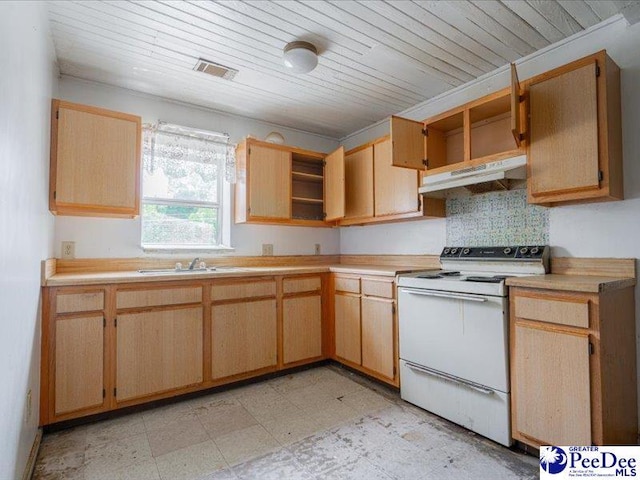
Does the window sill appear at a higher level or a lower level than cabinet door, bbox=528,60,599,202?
lower

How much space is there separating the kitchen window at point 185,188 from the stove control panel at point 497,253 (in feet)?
6.79

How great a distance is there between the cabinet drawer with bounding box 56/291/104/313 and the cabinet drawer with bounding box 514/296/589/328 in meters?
2.51

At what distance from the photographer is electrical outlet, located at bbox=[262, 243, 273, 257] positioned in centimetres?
360

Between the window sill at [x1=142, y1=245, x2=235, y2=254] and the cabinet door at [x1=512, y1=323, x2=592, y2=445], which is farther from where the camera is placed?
the window sill at [x1=142, y1=245, x2=235, y2=254]

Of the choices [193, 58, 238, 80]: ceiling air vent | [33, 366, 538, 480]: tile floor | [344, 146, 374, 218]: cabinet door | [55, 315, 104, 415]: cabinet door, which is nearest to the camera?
[33, 366, 538, 480]: tile floor

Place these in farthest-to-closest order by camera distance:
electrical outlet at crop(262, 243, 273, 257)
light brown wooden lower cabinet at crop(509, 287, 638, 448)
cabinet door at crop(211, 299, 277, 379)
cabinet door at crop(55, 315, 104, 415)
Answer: electrical outlet at crop(262, 243, 273, 257) < cabinet door at crop(211, 299, 277, 379) < cabinet door at crop(55, 315, 104, 415) < light brown wooden lower cabinet at crop(509, 287, 638, 448)

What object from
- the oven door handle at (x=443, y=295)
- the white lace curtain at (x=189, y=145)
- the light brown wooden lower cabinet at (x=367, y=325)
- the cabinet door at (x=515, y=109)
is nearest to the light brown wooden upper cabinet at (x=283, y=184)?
the white lace curtain at (x=189, y=145)

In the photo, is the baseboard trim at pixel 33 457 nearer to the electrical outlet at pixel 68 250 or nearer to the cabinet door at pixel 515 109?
the electrical outlet at pixel 68 250

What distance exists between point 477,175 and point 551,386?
1.31 meters

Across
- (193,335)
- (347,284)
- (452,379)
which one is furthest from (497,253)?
(193,335)

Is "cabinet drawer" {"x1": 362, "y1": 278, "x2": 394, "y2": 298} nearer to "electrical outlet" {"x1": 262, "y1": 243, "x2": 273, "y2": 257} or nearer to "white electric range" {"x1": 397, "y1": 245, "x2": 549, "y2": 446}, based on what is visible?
"white electric range" {"x1": 397, "y1": 245, "x2": 549, "y2": 446}

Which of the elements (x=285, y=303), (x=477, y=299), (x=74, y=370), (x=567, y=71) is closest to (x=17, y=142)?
(x=74, y=370)

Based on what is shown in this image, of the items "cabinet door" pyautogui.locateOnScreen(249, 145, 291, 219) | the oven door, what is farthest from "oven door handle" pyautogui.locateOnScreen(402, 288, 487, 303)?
"cabinet door" pyautogui.locateOnScreen(249, 145, 291, 219)

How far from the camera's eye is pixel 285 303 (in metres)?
3.00
